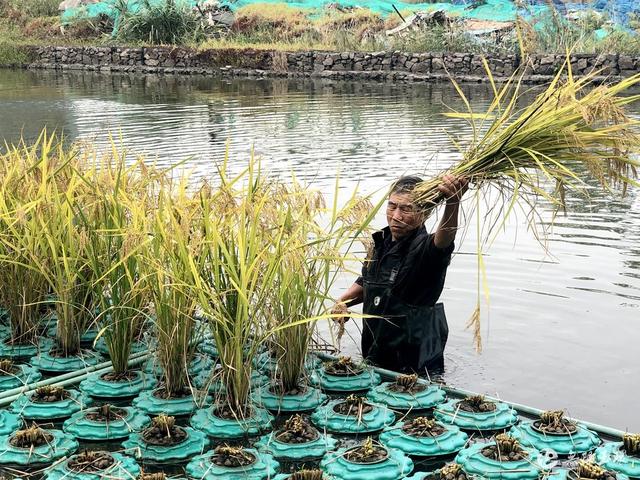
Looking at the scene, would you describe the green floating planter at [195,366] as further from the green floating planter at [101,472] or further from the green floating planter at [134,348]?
the green floating planter at [101,472]

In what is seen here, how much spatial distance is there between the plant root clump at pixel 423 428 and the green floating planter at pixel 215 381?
68cm

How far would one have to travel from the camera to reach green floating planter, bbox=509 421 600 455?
3.51 m

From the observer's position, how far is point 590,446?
3.53m

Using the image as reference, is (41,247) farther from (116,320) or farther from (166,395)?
(166,395)

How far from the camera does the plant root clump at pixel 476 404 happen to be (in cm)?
388

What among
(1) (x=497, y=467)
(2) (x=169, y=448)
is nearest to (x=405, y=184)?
(1) (x=497, y=467)

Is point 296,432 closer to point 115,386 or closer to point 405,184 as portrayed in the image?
point 115,386

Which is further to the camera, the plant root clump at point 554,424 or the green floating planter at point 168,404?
the green floating planter at point 168,404

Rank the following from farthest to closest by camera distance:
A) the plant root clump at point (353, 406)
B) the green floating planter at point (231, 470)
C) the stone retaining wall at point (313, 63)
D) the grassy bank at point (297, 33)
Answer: the grassy bank at point (297, 33) → the stone retaining wall at point (313, 63) → the plant root clump at point (353, 406) → the green floating planter at point (231, 470)

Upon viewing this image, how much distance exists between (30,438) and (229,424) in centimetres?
73

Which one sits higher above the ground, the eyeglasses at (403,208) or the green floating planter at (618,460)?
the eyeglasses at (403,208)

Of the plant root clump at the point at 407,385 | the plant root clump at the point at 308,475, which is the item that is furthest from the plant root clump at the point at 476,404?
the plant root clump at the point at 308,475

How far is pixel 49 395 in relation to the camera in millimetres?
4016

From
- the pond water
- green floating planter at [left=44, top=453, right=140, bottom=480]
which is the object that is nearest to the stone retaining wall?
the pond water
